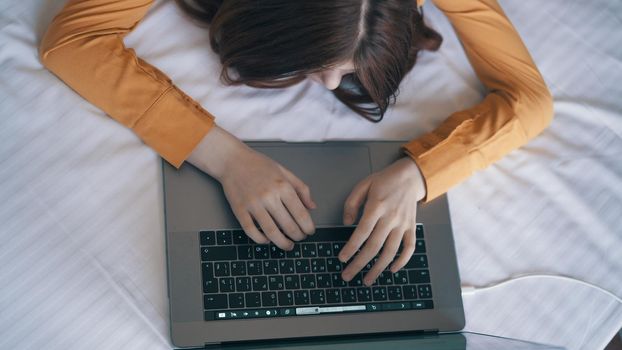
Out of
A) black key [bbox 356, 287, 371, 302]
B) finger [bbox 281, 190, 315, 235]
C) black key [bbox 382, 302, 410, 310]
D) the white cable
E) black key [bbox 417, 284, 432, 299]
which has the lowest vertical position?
the white cable

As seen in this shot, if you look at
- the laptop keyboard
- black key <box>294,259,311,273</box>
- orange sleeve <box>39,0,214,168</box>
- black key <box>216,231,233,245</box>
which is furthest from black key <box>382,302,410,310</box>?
orange sleeve <box>39,0,214,168</box>

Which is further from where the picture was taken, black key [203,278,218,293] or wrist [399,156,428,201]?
wrist [399,156,428,201]

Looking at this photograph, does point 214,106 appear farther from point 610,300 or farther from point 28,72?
point 610,300

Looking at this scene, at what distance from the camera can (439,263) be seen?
36.2 inches

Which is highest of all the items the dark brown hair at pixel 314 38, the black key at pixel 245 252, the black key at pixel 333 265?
the dark brown hair at pixel 314 38

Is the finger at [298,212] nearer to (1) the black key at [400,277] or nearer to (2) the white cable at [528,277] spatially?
(1) the black key at [400,277]

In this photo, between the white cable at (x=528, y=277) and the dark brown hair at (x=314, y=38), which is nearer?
the dark brown hair at (x=314, y=38)

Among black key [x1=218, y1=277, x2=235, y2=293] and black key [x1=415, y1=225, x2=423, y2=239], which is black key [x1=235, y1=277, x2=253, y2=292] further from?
black key [x1=415, y1=225, x2=423, y2=239]

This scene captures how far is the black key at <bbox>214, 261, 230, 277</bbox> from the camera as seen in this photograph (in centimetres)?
84

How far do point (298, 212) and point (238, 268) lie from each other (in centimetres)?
10

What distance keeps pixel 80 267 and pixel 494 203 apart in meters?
0.57

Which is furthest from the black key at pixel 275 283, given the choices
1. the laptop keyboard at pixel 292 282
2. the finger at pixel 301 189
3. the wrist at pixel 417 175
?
the wrist at pixel 417 175

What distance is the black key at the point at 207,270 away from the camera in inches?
32.9

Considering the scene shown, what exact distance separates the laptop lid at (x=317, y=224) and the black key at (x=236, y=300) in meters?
0.02
